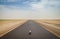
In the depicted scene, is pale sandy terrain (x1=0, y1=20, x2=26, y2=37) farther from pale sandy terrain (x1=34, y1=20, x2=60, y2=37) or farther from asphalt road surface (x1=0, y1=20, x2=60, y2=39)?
pale sandy terrain (x1=34, y1=20, x2=60, y2=37)

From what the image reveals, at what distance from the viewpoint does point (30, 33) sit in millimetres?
2027

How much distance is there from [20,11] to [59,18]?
643 mm

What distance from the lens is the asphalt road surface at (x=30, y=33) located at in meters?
2.00

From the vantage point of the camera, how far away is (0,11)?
6.72 ft

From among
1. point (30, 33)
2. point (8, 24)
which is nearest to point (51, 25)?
point (30, 33)

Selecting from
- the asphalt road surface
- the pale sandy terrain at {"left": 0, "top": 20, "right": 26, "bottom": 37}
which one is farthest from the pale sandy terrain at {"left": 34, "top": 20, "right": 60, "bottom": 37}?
the pale sandy terrain at {"left": 0, "top": 20, "right": 26, "bottom": 37}

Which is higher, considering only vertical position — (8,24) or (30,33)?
(8,24)

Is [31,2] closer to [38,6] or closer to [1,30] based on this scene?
[38,6]

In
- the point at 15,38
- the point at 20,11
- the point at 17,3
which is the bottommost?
the point at 15,38

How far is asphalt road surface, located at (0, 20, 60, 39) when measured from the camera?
200cm

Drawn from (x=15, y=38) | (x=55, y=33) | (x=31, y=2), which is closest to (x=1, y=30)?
(x=15, y=38)

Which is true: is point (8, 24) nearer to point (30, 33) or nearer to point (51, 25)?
point (30, 33)

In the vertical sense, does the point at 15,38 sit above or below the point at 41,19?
below

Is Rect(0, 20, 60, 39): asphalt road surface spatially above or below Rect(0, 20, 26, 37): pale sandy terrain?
below
